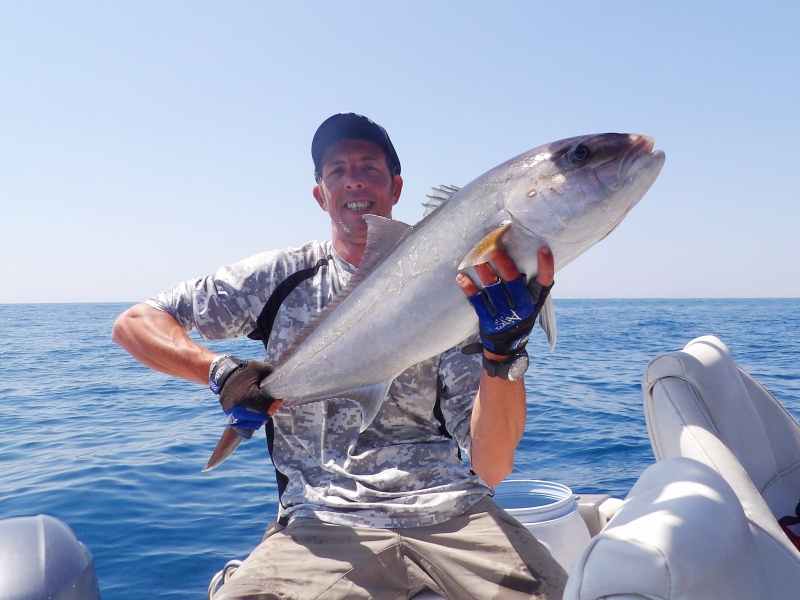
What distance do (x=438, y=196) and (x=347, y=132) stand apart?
0.97 m

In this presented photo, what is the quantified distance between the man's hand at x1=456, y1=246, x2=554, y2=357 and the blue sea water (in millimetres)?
3451

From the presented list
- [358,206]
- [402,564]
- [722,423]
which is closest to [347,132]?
[358,206]

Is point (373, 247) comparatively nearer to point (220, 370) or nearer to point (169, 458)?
point (220, 370)

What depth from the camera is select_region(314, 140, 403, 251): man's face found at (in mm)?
3400

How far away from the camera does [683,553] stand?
1569 millimetres

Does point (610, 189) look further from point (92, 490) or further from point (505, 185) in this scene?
point (92, 490)

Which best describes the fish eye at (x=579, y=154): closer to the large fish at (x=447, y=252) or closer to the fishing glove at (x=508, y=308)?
the large fish at (x=447, y=252)

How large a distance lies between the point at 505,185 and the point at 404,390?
1283 millimetres

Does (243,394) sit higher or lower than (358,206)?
lower

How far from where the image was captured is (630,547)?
155 cm

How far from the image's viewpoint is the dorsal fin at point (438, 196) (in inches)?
107

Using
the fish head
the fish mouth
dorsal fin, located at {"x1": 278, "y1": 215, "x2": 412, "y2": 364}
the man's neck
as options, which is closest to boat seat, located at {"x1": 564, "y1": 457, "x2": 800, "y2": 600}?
the fish head

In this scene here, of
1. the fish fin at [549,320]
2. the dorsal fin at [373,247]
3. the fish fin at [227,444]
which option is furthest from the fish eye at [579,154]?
the fish fin at [227,444]

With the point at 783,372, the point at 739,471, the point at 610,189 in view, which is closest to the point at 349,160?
the point at 610,189
